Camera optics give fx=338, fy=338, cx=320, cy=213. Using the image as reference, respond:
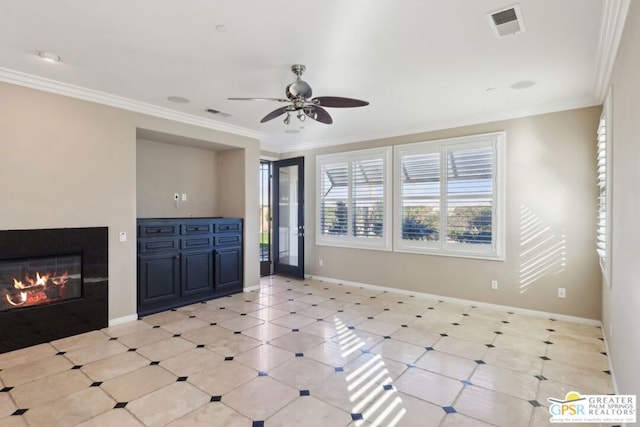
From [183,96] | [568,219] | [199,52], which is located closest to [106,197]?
[183,96]

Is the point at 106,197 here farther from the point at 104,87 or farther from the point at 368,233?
the point at 368,233

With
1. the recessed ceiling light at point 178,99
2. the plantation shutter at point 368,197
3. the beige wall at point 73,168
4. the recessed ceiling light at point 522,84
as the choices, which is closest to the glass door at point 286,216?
the plantation shutter at point 368,197

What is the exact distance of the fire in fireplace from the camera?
355 centimetres

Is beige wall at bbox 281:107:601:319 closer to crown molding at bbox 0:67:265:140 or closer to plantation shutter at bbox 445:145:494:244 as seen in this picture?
plantation shutter at bbox 445:145:494:244

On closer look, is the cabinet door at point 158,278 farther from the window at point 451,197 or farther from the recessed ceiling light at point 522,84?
the recessed ceiling light at point 522,84

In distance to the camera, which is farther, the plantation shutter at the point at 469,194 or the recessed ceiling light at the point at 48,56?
the plantation shutter at the point at 469,194

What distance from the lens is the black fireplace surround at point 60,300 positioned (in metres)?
3.50

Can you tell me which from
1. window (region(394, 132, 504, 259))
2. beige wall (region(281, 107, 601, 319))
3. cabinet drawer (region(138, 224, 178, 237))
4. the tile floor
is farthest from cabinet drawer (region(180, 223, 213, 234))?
beige wall (region(281, 107, 601, 319))

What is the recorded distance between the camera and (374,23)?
2.54 meters

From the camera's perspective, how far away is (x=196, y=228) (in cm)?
522

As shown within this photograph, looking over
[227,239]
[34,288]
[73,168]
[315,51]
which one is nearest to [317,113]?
[315,51]

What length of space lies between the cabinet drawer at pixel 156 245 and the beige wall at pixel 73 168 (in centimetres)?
15

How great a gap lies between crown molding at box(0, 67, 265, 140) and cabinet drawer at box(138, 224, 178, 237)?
1.53 meters

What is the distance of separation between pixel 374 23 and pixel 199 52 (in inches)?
61.7
